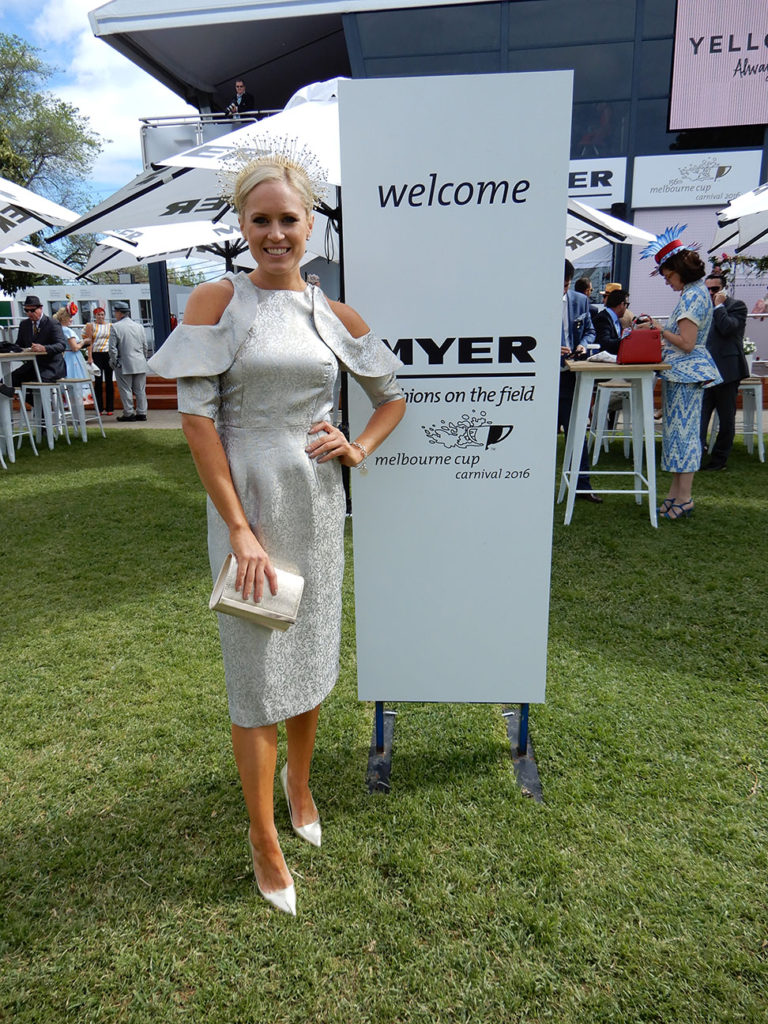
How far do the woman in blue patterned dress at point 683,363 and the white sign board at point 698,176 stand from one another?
9916 mm

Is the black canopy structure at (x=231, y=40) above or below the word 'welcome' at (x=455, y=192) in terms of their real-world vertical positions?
above

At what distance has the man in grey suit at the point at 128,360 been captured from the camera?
38.2 ft

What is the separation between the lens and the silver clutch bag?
5.57ft

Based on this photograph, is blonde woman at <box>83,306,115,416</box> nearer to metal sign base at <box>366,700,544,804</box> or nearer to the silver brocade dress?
metal sign base at <box>366,700,544,804</box>

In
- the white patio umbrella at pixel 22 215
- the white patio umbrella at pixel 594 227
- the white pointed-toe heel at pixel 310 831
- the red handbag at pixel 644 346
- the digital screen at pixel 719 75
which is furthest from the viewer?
the digital screen at pixel 719 75

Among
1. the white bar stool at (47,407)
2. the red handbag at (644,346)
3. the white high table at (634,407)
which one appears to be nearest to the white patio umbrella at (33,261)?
the white bar stool at (47,407)

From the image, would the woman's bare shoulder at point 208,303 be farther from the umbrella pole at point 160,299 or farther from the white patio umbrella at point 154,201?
the umbrella pole at point 160,299

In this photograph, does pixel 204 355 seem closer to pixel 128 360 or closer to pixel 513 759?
pixel 513 759

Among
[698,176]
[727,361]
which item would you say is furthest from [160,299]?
[727,361]

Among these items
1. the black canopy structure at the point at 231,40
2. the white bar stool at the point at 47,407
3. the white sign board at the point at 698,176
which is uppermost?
the black canopy structure at the point at 231,40

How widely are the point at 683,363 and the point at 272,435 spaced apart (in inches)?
178

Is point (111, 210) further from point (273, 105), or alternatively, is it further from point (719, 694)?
point (273, 105)

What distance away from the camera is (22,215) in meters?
6.27

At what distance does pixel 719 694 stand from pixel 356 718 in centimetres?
159
